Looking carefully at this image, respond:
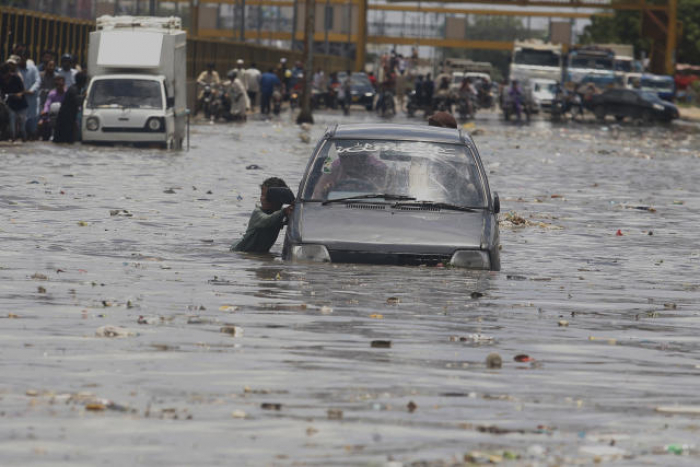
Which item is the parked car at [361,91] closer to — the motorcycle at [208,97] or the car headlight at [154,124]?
the motorcycle at [208,97]

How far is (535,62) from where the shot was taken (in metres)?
74.5

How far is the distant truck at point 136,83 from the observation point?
31906 mm

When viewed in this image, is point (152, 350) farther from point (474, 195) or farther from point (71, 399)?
point (474, 195)

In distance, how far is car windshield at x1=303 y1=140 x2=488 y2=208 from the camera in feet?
40.4

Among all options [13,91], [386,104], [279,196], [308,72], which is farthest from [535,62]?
[279,196]

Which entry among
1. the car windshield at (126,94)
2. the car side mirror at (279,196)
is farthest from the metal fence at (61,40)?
the car side mirror at (279,196)

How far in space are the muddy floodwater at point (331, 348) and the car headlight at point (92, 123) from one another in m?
12.7

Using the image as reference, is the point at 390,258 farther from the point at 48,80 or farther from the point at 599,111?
the point at 599,111

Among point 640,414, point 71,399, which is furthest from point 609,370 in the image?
point 71,399

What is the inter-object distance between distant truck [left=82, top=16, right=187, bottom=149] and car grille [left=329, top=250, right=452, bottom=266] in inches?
812

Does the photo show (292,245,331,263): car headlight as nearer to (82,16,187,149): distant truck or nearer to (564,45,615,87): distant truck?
(82,16,187,149): distant truck

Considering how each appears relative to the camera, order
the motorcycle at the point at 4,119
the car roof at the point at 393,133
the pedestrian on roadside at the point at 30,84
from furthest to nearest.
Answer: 1. the pedestrian on roadside at the point at 30,84
2. the motorcycle at the point at 4,119
3. the car roof at the point at 393,133

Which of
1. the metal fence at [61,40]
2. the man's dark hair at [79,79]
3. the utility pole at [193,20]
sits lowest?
the man's dark hair at [79,79]

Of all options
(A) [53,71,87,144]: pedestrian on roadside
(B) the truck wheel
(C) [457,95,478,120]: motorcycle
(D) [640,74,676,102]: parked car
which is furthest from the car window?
(A) [53,71,87,144]: pedestrian on roadside
